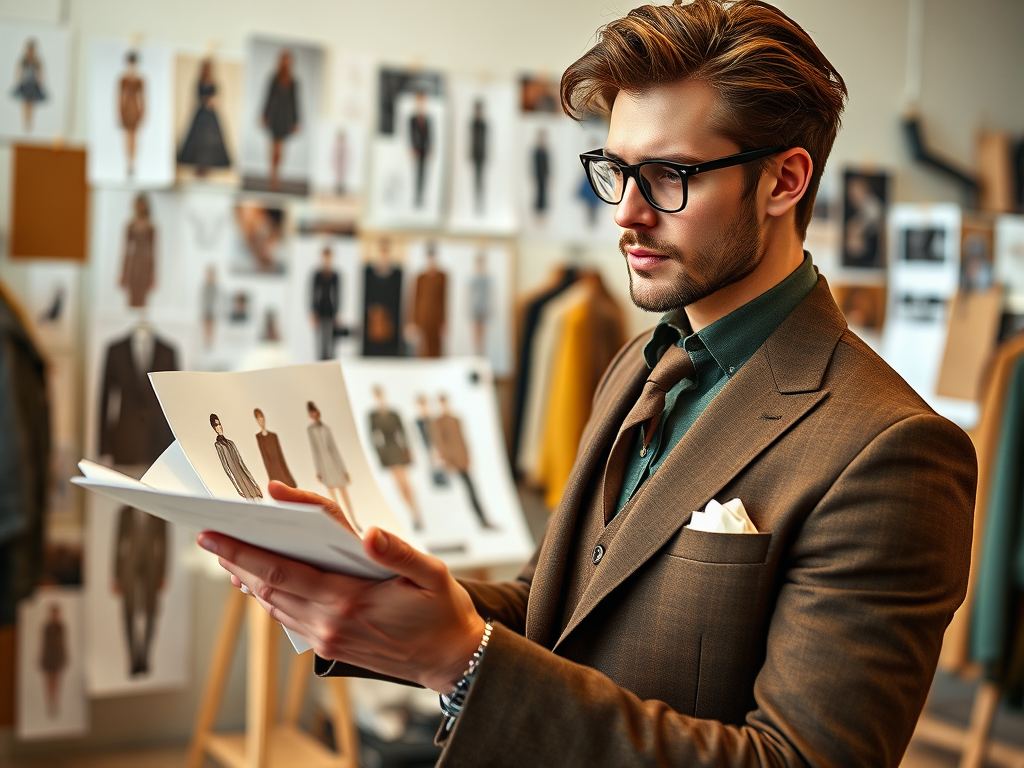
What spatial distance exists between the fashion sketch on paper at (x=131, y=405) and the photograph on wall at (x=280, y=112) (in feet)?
2.20

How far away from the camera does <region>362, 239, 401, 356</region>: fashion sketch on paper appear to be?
3.67 m

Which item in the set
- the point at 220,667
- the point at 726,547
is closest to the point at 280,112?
the point at 220,667

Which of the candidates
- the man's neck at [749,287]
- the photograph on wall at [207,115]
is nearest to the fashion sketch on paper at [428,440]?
the photograph on wall at [207,115]

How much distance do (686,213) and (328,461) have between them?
0.56 m

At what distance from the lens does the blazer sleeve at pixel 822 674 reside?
963 millimetres

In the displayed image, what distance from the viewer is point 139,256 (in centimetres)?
337

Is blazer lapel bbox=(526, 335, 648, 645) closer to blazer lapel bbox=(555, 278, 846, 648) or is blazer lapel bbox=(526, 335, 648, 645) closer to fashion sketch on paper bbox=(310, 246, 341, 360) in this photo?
blazer lapel bbox=(555, 278, 846, 648)

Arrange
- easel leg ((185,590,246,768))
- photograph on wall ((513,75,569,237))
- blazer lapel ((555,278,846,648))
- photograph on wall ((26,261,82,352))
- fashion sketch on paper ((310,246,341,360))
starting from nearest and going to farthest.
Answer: blazer lapel ((555,278,846,648))
easel leg ((185,590,246,768))
photograph on wall ((26,261,82,352))
fashion sketch on paper ((310,246,341,360))
photograph on wall ((513,75,569,237))

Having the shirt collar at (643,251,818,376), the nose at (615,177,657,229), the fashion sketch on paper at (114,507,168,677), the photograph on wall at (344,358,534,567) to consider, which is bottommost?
the fashion sketch on paper at (114,507,168,677)

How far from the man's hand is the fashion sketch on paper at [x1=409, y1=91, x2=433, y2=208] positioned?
2885 millimetres

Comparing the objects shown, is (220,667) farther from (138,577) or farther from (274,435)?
(274,435)

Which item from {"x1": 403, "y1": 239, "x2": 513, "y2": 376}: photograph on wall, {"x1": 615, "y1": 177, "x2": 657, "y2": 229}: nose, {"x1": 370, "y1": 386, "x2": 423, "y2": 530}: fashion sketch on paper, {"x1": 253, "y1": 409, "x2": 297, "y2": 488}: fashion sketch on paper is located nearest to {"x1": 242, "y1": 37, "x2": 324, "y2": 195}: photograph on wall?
{"x1": 403, "y1": 239, "x2": 513, "y2": 376}: photograph on wall

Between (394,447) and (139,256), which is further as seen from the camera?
(139,256)

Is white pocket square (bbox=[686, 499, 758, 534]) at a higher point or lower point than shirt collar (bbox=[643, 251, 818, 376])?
lower
